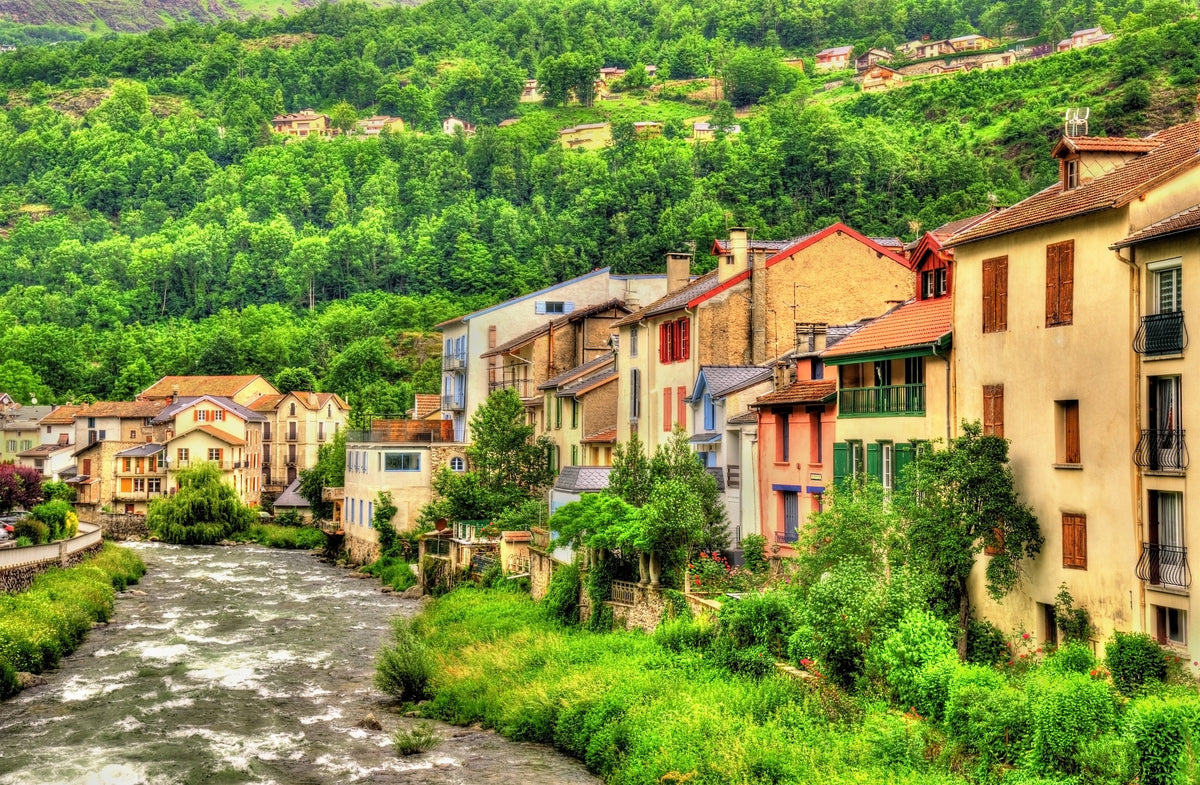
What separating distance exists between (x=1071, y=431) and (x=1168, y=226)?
4.89 meters

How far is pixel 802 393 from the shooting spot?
39344mm

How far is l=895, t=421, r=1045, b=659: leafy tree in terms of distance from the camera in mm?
28484

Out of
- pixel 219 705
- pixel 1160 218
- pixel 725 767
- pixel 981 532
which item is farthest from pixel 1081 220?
pixel 219 705

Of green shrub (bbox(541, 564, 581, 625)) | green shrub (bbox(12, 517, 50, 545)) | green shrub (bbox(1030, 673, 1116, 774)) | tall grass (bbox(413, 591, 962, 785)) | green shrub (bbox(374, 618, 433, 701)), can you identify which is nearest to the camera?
green shrub (bbox(1030, 673, 1116, 774))

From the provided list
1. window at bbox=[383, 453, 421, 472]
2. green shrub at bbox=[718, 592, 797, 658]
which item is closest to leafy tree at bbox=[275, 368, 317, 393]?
window at bbox=[383, 453, 421, 472]

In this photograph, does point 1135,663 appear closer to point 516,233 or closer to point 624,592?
point 624,592

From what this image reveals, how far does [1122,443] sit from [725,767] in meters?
10.1

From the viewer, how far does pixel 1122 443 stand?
84.1 feet

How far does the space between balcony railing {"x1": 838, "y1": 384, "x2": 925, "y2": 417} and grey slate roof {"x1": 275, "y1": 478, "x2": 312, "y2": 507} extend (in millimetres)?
66501

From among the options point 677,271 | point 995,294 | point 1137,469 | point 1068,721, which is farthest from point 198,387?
point 1068,721

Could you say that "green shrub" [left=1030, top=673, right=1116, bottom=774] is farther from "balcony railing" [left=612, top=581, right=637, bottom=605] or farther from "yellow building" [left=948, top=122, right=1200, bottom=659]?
"balcony railing" [left=612, top=581, right=637, bottom=605]

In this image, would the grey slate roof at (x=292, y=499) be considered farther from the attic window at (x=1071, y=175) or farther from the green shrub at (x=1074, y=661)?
the green shrub at (x=1074, y=661)

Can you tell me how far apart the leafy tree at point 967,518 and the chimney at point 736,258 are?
19895 millimetres

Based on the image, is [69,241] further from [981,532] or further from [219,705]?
[981,532]
